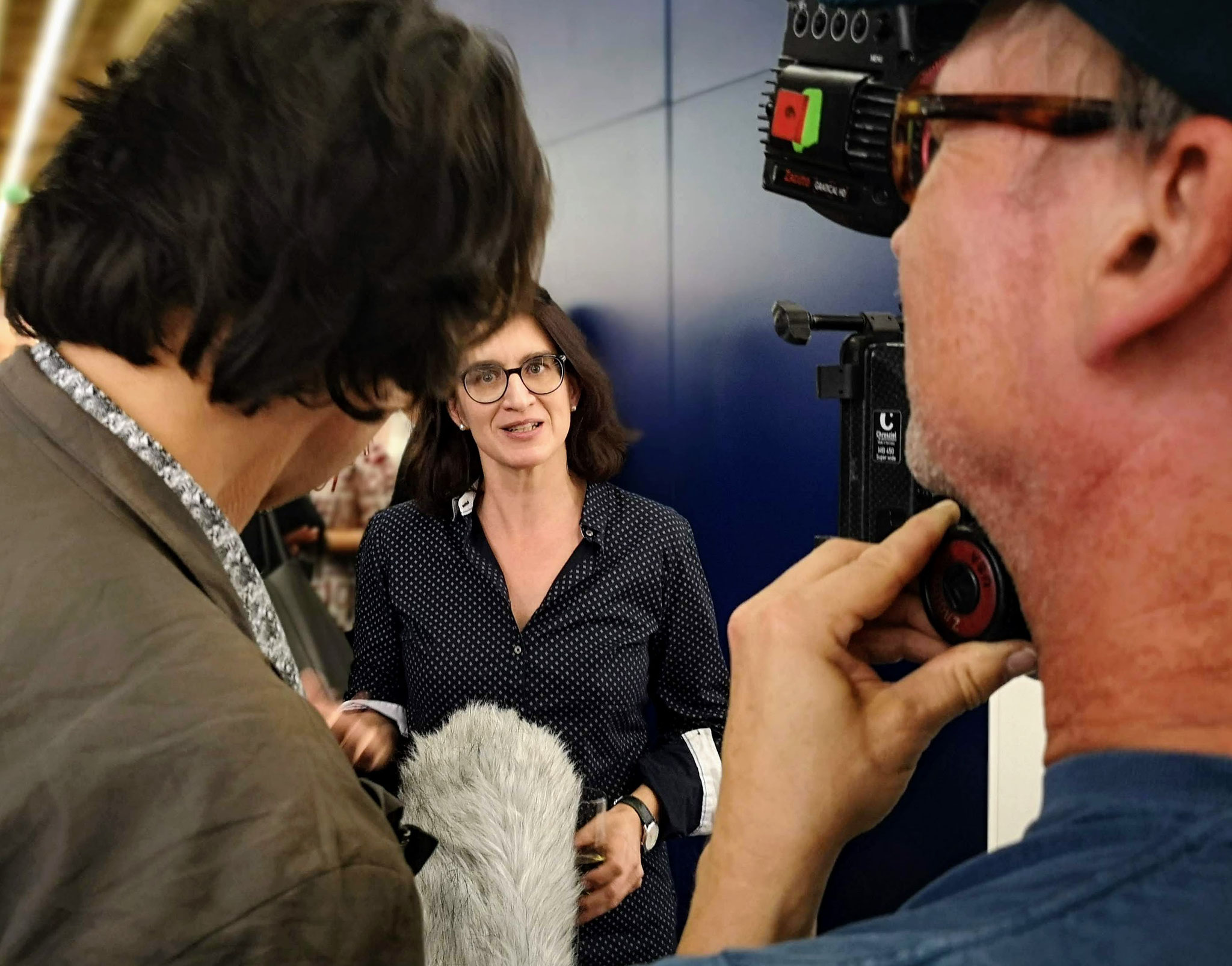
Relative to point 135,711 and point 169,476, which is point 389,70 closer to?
point 169,476

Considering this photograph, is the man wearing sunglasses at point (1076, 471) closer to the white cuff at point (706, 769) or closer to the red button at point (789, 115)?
the red button at point (789, 115)

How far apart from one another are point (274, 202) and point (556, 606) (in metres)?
1.38

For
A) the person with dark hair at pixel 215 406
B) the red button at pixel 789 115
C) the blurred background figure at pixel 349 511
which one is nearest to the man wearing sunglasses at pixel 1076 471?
the red button at pixel 789 115

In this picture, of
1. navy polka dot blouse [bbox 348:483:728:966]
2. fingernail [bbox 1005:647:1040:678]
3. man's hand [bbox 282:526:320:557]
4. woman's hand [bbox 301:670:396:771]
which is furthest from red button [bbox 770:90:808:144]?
man's hand [bbox 282:526:320:557]

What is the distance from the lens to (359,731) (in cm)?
191

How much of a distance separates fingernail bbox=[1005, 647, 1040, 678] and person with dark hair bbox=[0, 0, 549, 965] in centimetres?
47

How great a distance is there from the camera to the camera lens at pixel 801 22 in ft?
3.34

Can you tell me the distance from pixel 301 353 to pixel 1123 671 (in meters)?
0.66

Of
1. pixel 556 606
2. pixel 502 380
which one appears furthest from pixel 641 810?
pixel 502 380

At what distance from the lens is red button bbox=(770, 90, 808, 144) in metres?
1.01

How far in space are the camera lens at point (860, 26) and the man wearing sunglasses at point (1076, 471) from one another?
18cm

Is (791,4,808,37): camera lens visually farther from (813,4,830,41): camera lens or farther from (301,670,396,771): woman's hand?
(301,670,396,771): woman's hand

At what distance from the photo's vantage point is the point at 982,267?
67 cm

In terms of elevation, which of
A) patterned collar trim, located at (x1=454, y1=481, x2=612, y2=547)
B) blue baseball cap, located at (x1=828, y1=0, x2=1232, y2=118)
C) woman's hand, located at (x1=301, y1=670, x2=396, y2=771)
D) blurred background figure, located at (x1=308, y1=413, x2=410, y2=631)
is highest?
blue baseball cap, located at (x1=828, y1=0, x2=1232, y2=118)
